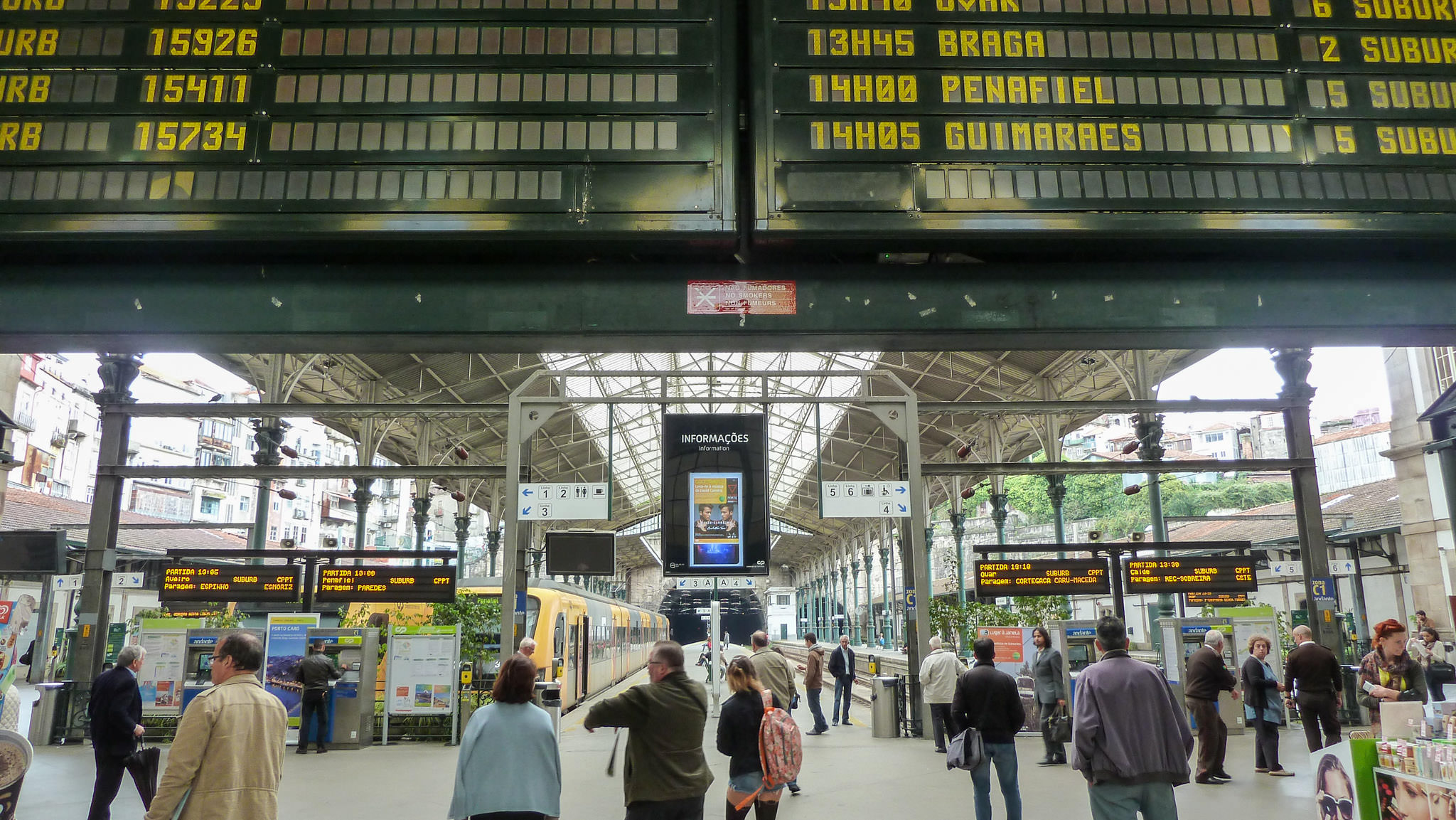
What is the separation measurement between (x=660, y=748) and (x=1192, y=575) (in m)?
13.3

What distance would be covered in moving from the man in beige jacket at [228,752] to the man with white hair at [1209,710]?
8.22 metres

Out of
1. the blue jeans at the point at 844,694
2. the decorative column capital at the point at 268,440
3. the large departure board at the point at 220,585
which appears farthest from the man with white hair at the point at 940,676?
the decorative column capital at the point at 268,440

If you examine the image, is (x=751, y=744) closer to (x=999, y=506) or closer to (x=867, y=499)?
(x=867, y=499)

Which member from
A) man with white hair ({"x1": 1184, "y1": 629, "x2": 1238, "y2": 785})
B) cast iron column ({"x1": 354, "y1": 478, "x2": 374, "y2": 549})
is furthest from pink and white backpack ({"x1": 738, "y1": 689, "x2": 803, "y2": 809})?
cast iron column ({"x1": 354, "y1": 478, "x2": 374, "y2": 549})

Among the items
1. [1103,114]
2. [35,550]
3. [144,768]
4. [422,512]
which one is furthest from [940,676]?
[422,512]

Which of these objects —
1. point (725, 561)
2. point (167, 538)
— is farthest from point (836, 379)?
point (167, 538)

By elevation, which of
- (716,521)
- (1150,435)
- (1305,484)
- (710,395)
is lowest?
(716,521)

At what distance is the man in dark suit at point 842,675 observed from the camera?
15.0m

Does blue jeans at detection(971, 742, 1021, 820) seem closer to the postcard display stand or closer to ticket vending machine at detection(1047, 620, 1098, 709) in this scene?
ticket vending machine at detection(1047, 620, 1098, 709)

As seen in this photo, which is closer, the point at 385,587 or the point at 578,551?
the point at 578,551

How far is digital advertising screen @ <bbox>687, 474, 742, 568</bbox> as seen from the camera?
A: 10148mm

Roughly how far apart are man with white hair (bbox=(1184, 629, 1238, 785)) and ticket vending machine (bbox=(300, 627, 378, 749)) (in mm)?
10759

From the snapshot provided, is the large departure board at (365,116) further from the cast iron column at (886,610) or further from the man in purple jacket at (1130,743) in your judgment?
the cast iron column at (886,610)

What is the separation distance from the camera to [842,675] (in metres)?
15.1
